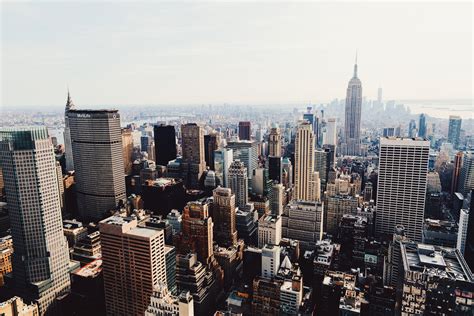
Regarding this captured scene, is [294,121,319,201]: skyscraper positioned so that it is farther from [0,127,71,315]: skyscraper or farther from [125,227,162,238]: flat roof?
[0,127,71,315]: skyscraper

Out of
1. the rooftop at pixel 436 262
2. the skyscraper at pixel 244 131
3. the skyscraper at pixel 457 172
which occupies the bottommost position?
the skyscraper at pixel 457 172

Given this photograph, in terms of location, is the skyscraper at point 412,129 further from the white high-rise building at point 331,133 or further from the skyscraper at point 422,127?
the white high-rise building at point 331,133

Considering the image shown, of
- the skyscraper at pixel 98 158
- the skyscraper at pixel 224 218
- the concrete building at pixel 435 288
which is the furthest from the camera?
the skyscraper at pixel 98 158

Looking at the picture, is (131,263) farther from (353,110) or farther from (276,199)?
(353,110)

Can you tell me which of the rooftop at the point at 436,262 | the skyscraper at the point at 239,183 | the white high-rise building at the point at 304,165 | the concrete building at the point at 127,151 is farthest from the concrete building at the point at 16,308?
the concrete building at the point at 127,151

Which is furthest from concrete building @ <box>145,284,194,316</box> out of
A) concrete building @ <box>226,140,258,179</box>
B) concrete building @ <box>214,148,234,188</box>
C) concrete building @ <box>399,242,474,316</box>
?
concrete building @ <box>226,140,258,179</box>

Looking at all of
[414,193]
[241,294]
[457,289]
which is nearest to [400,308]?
[457,289]
